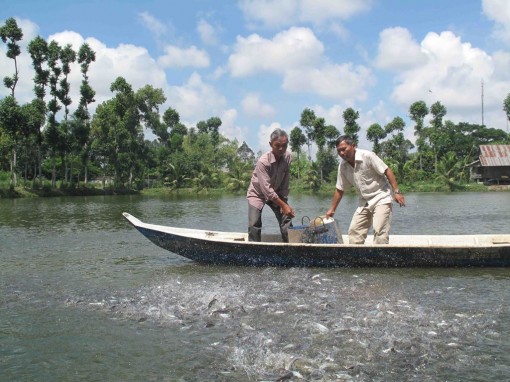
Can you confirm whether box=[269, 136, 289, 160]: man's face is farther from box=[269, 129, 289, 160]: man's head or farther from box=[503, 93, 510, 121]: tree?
box=[503, 93, 510, 121]: tree

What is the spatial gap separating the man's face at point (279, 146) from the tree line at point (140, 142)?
128 feet

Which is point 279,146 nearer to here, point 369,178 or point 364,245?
point 369,178

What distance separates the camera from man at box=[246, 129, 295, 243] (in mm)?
8594

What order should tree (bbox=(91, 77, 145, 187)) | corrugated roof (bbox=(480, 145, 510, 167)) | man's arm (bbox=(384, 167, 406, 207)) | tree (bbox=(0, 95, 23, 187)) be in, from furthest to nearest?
corrugated roof (bbox=(480, 145, 510, 167))
tree (bbox=(91, 77, 145, 187))
tree (bbox=(0, 95, 23, 187))
man's arm (bbox=(384, 167, 406, 207))

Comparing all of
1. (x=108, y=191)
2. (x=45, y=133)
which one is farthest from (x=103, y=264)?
(x=108, y=191)

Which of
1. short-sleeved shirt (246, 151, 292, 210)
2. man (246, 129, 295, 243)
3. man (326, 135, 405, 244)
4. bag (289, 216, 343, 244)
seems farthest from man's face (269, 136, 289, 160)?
bag (289, 216, 343, 244)

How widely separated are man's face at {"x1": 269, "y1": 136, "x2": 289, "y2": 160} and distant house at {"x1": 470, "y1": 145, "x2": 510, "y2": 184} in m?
57.5

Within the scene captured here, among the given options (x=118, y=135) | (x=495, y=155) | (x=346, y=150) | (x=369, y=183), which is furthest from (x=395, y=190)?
(x=495, y=155)

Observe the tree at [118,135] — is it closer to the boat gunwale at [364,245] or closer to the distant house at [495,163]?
the distant house at [495,163]

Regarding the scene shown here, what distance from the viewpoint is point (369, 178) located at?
8.42 m

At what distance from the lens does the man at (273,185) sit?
28.2 ft

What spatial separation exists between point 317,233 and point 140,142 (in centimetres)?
5637

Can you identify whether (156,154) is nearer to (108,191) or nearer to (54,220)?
(108,191)

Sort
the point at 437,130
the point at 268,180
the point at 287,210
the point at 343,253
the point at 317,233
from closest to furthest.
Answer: the point at 343,253 → the point at 287,210 → the point at 268,180 → the point at 317,233 → the point at 437,130
